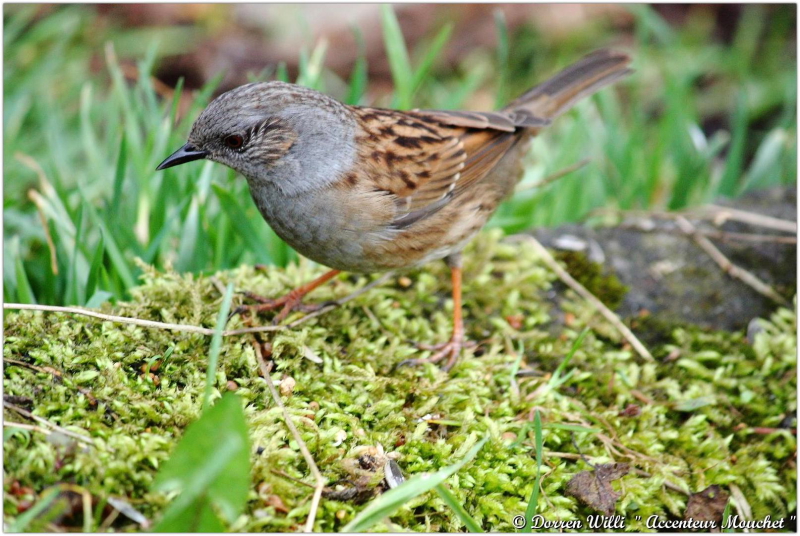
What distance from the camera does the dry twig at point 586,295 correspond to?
393 cm

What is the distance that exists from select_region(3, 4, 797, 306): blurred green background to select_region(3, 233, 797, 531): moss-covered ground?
0.54 meters

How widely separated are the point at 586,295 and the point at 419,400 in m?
1.35

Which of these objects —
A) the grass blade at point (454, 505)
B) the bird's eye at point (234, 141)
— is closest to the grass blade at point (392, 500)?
the grass blade at point (454, 505)

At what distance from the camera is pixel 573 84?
483 cm

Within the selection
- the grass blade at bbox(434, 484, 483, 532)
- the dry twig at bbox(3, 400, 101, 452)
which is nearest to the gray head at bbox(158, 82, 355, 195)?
the dry twig at bbox(3, 400, 101, 452)

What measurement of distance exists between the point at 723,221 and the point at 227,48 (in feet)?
17.1

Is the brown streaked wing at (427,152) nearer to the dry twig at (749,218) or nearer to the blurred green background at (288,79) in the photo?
the blurred green background at (288,79)

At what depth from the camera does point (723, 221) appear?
4715 millimetres

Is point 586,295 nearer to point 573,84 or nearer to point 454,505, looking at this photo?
point 573,84

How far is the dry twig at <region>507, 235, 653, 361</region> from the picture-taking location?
12.9 ft

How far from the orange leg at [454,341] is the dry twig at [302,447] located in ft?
2.21

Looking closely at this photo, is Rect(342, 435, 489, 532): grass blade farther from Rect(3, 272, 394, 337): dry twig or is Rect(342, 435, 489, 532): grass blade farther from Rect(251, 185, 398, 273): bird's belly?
Rect(251, 185, 398, 273): bird's belly

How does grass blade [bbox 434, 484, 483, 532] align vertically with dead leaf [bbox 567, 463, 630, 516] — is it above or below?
above

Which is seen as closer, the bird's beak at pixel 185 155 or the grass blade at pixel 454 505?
the grass blade at pixel 454 505
